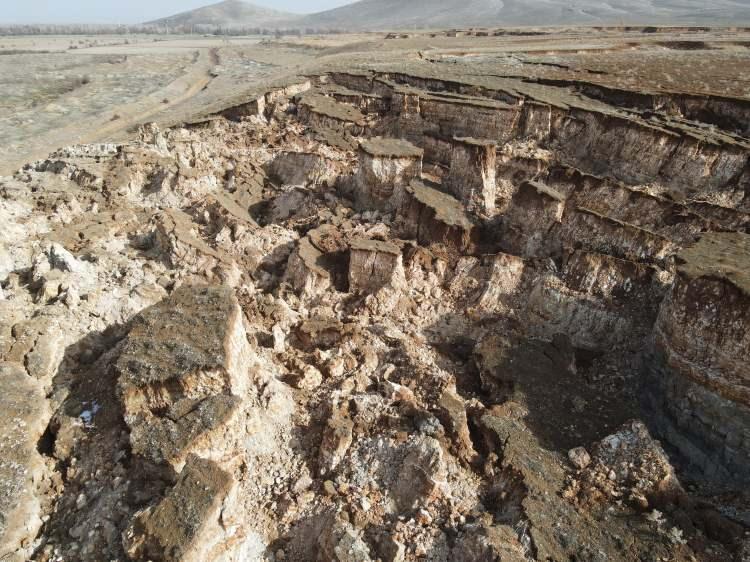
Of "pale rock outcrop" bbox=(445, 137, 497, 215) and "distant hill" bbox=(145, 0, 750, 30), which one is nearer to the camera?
"pale rock outcrop" bbox=(445, 137, 497, 215)

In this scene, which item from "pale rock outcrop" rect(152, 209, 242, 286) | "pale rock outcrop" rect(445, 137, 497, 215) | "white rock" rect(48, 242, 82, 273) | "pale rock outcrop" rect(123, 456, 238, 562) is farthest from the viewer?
"pale rock outcrop" rect(445, 137, 497, 215)

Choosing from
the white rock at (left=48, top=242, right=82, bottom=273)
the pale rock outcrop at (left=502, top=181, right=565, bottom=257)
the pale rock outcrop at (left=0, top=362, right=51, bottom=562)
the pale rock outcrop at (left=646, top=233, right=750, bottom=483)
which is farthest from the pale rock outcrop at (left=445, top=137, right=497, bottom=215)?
the pale rock outcrop at (left=0, top=362, right=51, bottom=562)

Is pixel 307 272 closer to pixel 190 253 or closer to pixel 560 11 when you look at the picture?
pixel 190 253

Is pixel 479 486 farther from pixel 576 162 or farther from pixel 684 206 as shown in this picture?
pixel 576 162

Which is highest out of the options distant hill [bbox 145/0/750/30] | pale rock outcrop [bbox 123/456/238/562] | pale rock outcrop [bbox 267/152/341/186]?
pale rock outcrop [bbox 267/152/341/186]

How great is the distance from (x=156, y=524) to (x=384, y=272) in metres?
8.12

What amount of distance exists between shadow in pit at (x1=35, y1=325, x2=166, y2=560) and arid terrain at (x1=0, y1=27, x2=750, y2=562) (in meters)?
0.05

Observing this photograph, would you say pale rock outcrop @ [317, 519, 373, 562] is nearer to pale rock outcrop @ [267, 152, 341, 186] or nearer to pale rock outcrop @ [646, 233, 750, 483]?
pale rock outcrop @ [646, 233, 750, 483]

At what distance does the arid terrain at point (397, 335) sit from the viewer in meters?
7.30

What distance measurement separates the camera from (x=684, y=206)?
13156mm

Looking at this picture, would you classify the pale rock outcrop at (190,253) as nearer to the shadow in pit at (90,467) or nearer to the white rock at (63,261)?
the white rock at (63,261)

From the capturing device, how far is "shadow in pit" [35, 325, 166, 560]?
23.1ft

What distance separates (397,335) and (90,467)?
688 cm

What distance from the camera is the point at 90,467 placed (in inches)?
310
